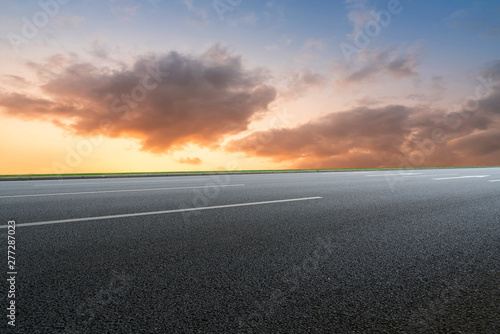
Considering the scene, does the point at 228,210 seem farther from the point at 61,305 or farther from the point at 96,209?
the point at 61,305

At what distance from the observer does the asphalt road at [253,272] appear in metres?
2.03

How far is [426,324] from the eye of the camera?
6.61 ft

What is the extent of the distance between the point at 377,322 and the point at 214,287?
45.5 inches

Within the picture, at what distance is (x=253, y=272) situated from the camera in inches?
111

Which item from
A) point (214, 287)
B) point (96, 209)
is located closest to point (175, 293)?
point (214, 287)

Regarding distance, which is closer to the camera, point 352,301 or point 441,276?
point 352,301

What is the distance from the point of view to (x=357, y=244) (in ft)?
12.4

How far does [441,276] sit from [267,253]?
157cm

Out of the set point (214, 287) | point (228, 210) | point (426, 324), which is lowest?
point (426, 324)

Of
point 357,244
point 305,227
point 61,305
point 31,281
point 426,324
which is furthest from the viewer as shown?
point 305,227

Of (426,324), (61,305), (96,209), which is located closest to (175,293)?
(61,305)

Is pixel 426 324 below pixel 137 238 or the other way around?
below

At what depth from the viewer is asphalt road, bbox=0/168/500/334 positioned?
Answer: 2.03 metres

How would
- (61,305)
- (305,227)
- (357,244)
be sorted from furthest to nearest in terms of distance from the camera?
(305,227) → (357,244) → (61,305)
